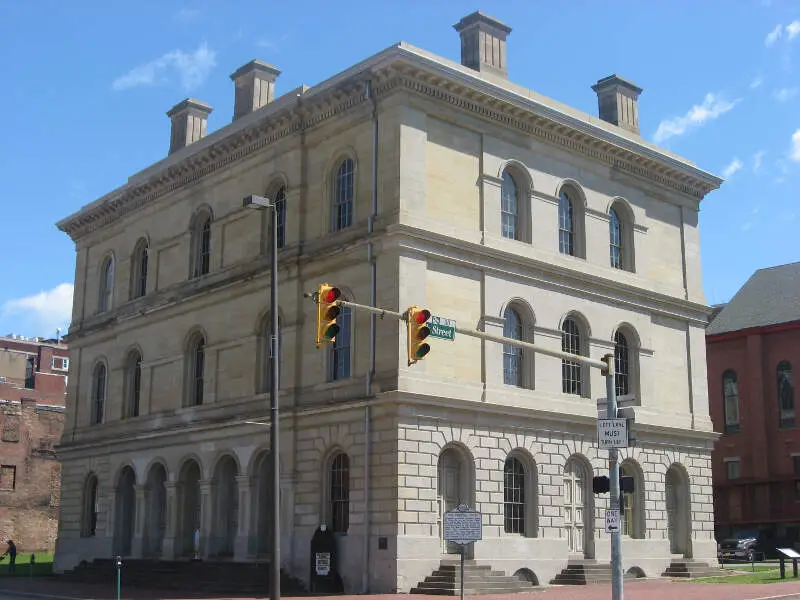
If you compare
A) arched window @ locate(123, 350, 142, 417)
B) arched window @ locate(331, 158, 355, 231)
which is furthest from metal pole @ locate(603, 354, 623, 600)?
arched window @ locate(123, 350, 142, 417)

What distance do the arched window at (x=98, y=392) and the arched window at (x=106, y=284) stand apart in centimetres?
270

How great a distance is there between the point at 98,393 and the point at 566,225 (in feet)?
74.3

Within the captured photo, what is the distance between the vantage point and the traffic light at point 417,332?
Result: 19.7 m

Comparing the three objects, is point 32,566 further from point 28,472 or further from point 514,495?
point 28,472

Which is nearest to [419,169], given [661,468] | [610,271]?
[610,271]

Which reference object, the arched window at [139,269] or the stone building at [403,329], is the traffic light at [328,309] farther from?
the arched window at [139,269]

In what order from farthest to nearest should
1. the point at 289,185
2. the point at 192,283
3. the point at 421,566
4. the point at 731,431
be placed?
1. the point at 731,431
2. the point at 192,283
3. the point at 289,185
4. the point at 421,566

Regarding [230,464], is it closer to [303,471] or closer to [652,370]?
[303,471]

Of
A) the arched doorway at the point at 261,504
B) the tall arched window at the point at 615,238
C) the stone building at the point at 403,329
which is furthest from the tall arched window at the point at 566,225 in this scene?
the arched doorway at the point at 261,504

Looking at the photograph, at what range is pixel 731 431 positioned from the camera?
59.2 m

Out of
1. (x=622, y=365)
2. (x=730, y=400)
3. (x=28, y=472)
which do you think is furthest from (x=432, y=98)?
(x=28, y=472)

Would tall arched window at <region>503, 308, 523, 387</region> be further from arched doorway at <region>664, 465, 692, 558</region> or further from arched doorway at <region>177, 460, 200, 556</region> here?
arched doorway at <region>177, 460, 200, 556</region>

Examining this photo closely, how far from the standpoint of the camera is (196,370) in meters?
40.7

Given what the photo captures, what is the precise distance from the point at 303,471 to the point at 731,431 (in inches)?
1299
